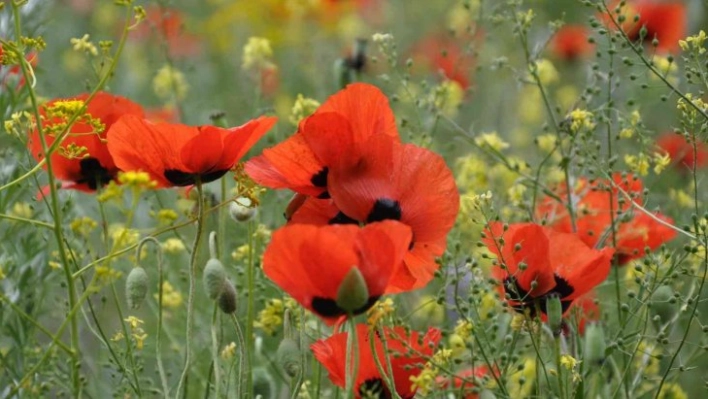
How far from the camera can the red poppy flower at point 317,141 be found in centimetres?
110

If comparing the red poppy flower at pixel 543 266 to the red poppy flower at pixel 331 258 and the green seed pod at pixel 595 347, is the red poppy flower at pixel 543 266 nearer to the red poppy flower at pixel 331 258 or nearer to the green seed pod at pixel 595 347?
the green seed pod at pixel 595 347

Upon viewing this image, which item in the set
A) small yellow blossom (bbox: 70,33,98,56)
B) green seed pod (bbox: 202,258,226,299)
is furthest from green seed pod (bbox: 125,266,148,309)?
small yellow blossom (bbox: 70,33,98,56)

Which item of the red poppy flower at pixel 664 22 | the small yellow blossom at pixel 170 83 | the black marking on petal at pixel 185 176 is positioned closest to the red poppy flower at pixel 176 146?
the black marking on petal at pixel 185 176

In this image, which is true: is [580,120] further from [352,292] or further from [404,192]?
[352,292]

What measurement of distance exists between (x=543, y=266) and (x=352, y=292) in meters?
0.27

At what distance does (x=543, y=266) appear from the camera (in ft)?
3.74

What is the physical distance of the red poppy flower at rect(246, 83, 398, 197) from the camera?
43.3 inches

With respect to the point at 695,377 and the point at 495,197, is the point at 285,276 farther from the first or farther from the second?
the point at 695,377

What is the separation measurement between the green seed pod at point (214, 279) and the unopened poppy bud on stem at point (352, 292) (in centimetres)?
15

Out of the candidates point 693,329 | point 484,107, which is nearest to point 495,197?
point 693,329

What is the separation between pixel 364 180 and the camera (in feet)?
3.58

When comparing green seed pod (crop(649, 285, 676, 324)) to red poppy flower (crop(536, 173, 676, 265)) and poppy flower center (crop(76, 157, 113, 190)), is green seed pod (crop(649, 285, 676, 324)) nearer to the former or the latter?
red poppy flower (crop(536, 173, 676, 265))

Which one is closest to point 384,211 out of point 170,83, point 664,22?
point 170,83

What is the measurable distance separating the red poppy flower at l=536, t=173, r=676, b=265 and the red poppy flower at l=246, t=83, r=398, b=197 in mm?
298
